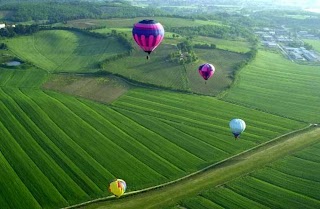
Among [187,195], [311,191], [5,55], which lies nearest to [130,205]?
[187,195]

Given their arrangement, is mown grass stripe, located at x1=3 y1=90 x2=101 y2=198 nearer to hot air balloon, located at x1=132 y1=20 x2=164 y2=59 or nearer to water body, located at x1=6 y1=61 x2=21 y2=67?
hot air balloon, located at x1=132 y1=20 x2=164 y2=59

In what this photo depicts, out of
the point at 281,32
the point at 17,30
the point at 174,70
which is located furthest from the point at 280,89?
the point at 281,32

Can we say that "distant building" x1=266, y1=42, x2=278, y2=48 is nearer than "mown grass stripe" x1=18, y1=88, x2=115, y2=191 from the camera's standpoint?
No

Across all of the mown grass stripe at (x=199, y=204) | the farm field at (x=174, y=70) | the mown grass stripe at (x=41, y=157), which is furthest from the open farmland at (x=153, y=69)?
the mown grass stripe at (x=199, y=204)

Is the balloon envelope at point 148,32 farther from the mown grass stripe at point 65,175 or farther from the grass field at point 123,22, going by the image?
the grass field at point 123,22

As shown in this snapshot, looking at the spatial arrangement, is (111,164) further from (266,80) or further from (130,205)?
(266,80)

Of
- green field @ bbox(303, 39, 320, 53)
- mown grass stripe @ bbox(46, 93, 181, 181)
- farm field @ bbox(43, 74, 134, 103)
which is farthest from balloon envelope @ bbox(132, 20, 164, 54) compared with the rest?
green field @ bbox(303, 39, 320, 53)
